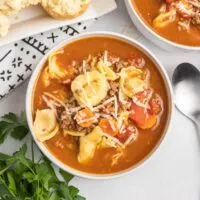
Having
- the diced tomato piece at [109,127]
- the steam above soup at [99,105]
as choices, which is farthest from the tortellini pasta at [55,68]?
the diced tomato piece at [109,127]

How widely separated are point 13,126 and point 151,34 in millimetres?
549

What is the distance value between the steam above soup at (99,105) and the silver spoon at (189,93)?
0.40 feet

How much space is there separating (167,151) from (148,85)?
10.7 inches

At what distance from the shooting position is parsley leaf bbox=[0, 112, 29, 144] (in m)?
2.30

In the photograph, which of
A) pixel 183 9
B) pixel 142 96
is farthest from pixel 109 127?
pixel 183 9

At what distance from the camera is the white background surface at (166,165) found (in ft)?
8.10

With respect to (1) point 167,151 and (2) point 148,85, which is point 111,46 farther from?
(1) point 167,151

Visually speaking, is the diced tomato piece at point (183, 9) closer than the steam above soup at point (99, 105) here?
No

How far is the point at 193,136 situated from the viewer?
2494mm

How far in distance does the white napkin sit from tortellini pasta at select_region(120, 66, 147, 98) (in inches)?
9.1

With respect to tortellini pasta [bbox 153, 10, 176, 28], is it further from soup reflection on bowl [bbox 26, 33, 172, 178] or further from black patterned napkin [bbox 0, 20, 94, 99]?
black patterned napkin [bbox 0, 20, 94, 99]

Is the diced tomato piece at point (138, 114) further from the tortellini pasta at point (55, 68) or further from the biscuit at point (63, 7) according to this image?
the biscuit at point (63, 7)

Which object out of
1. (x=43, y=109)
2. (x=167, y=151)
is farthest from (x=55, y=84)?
(x=167, y=151)

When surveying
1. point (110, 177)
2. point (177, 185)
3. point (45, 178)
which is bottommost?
point (177, 185)
